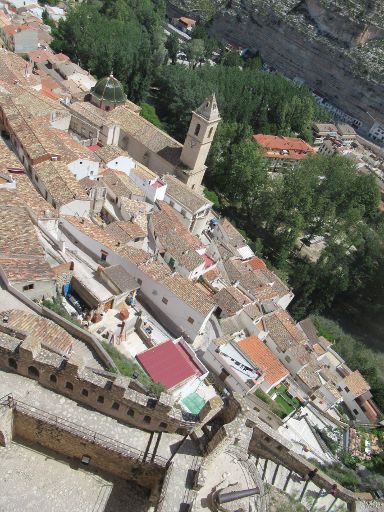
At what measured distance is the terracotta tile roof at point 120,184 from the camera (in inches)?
1399

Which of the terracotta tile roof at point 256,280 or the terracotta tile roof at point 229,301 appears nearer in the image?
the terracotta tile roof at point 229,301

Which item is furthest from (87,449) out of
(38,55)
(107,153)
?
(38,55)

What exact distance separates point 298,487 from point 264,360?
1169cm

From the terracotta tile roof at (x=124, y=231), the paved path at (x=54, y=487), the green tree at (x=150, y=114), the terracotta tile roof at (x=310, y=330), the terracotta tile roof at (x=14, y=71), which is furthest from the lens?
the green tree at (x=150, y=114)

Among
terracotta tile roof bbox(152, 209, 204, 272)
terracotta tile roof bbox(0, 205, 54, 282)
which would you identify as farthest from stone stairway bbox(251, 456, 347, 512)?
terracotta tile roof bbox(152, 209, 204, 272)

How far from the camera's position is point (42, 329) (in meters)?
19.6

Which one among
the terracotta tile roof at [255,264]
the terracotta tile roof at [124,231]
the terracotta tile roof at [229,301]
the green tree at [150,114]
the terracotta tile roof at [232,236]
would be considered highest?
the terracotta tile roof at [124,231]

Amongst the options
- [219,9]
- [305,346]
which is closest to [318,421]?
[305,346]

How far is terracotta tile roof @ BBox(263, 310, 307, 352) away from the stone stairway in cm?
1471

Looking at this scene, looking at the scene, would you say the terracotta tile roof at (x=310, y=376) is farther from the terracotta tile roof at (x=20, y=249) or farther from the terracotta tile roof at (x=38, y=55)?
the terracotta tile roof at (x=38, y=55)

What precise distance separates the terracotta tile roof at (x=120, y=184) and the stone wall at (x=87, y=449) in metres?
21.7

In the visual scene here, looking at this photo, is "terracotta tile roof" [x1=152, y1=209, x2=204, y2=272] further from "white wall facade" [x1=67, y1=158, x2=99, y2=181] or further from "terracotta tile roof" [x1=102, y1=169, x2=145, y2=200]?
"white wall facade" [x1=67, y1=158, x2=99, y2=181]

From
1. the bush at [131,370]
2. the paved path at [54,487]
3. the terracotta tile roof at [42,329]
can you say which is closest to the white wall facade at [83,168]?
the bush at [131,370]

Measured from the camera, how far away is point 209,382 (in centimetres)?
2712
